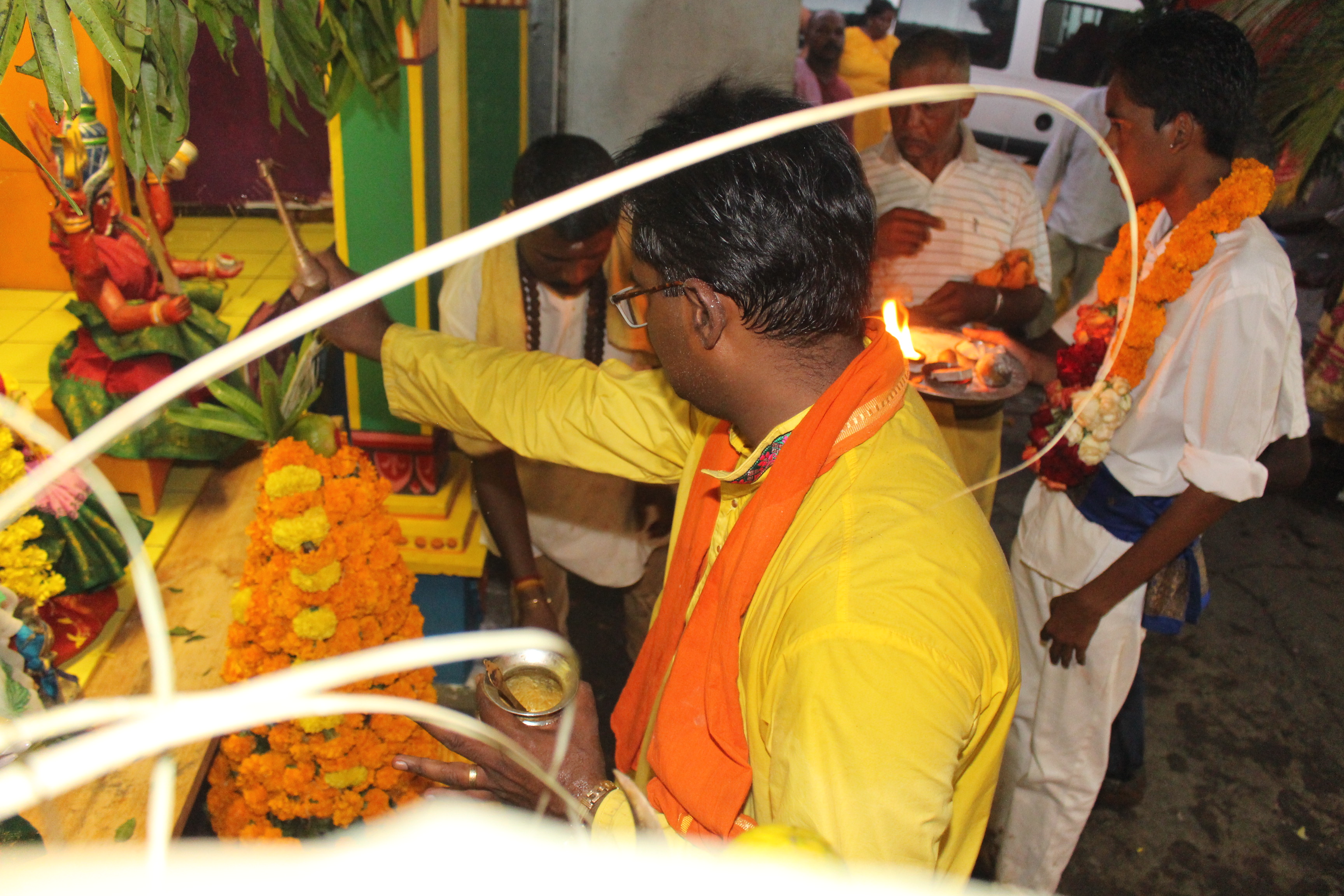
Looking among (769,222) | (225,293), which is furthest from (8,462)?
(225,293)

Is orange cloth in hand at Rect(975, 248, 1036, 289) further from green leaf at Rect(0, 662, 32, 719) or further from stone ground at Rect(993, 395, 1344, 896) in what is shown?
green leaf at Rect(0, 662, 32, 719)

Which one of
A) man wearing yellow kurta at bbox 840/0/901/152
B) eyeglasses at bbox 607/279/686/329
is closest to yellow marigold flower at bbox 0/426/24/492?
eyeglasses at bbox 607/279/686/329

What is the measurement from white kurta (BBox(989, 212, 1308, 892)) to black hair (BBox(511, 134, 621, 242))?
4.98 feet

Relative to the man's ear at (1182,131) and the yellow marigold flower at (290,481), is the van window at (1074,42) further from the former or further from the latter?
the yellow marigold flower at (290,481)

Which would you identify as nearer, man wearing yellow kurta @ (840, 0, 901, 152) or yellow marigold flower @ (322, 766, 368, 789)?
yellow marigold flower @ (322, 766, 368, 789)

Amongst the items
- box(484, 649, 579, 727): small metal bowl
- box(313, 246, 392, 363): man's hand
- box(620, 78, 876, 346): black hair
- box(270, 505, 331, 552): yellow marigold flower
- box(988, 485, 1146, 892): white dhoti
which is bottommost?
box(988, 485, 1146, 892): white dhoti

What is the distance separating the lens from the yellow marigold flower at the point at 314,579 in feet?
6.83

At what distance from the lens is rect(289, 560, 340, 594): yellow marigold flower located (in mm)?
2082

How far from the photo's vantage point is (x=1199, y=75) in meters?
2.31

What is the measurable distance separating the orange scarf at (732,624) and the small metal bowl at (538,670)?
163 mm

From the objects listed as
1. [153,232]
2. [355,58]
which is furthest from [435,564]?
[355,58]

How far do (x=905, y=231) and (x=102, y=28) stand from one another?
284 centimetres

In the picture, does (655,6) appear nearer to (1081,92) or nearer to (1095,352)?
(1095,352)

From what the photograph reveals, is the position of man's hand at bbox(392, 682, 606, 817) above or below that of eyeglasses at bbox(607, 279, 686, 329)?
below
